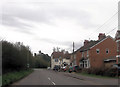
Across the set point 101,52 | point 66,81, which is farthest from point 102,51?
point 66,81

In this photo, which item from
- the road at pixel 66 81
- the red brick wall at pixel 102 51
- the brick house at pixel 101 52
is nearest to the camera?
the road at pixel 66 81

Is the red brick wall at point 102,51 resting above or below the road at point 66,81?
above

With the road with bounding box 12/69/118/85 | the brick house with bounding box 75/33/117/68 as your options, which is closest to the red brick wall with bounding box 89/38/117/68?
the brick house with bounding box 75/33/117/68

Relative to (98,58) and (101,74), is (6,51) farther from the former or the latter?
(98,58)

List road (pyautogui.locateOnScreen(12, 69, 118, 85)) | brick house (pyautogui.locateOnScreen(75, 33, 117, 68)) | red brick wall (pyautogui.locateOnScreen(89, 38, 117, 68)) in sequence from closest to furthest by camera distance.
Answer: road (pyautogui.locateOnScreen(12, 69, 118, 85)) < brick house (pyautogui.locateOnScreen(75, 33, 117, 68)) < red brick wall (pyautogui.locateOnScreen(89, 38, 117, 68))

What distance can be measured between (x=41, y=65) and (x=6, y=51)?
8612 centimetres

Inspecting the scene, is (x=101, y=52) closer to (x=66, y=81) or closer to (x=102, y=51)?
(x=102, y=51)

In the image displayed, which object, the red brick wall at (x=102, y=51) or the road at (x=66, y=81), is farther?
the red brick wall at (x=102, y=51)

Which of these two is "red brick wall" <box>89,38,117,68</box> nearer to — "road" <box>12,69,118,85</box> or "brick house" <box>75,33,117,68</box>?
"brick house" <box>75,33,117,68</box>

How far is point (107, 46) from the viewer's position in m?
47.7

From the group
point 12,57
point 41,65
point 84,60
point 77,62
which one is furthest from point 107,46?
point 41,65

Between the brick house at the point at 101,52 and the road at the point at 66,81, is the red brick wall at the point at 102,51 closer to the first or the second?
the brick house at the point at 101,52

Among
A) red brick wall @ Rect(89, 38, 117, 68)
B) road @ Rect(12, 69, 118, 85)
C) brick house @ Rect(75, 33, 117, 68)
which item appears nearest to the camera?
road @ Rect(12, 69, 118, 85)

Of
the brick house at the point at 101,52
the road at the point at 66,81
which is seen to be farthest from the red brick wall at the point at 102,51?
the road at the point at 66,81
